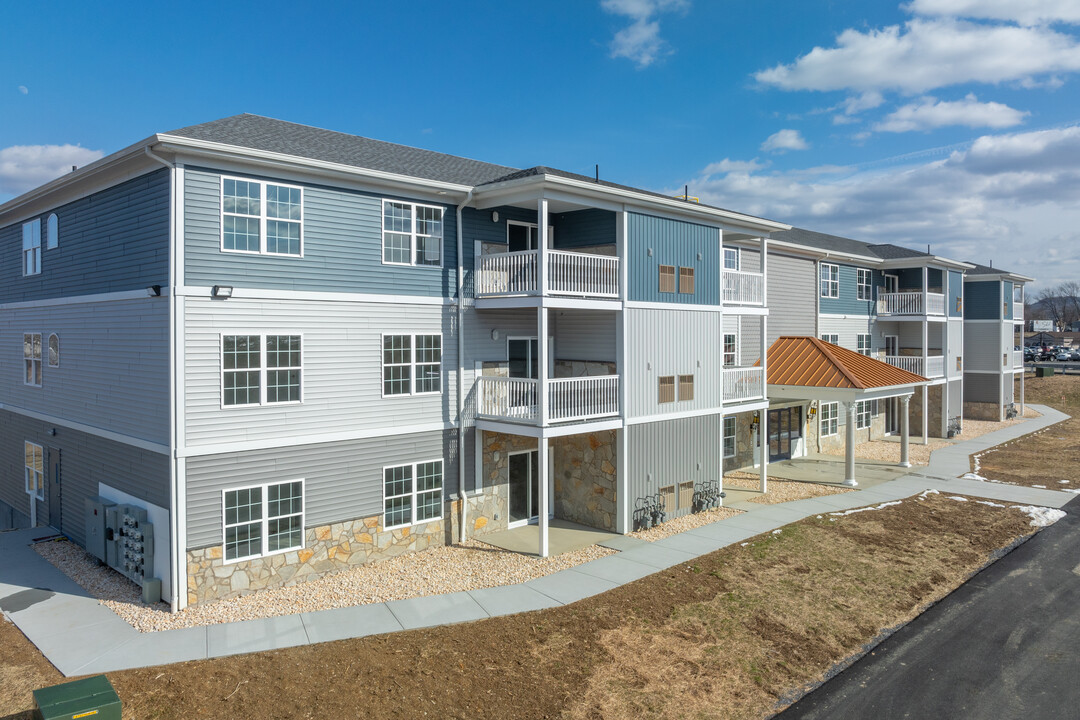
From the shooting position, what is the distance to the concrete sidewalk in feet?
34.1

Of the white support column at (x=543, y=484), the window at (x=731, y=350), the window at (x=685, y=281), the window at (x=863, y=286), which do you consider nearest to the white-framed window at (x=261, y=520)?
the white support column at (x=543, y=484)

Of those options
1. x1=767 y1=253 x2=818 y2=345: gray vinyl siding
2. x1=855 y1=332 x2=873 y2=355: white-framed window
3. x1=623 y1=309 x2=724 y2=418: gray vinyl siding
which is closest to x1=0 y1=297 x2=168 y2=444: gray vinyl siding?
x1=623 y1=309 x2=724 y2=418: gray vinyl siding

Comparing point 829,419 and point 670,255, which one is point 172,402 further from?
point 829,419

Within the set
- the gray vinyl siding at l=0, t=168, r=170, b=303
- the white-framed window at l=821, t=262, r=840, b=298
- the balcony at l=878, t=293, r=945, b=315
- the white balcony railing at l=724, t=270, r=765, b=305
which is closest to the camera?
the gray vinyl siding at l=0, t=168, r=170, b=303

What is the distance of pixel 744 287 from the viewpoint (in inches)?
810

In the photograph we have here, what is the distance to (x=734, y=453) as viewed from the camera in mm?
23719

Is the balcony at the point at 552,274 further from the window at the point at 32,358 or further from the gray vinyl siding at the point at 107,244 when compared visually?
the window at the point at 32,358

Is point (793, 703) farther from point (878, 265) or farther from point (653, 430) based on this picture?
point (878, 265)

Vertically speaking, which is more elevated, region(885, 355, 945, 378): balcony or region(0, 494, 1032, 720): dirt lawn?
region(885, 355, 945, 378): balcony

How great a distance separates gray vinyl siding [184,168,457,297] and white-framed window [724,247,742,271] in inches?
436

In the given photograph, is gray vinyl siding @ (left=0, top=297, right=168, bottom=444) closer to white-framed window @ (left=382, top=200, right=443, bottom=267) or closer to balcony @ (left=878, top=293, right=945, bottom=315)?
white-framed window @ (left=382, top=200, right=443, bottom=267)

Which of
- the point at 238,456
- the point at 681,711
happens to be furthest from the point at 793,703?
the point at 238,456

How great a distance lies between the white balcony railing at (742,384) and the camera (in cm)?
2009

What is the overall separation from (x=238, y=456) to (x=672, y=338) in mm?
10837
